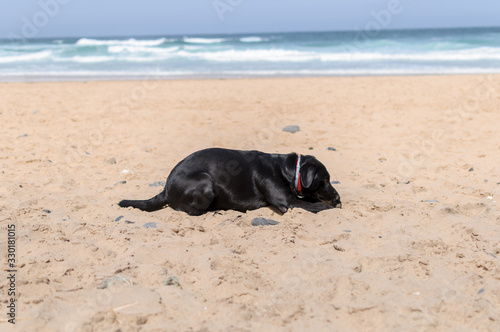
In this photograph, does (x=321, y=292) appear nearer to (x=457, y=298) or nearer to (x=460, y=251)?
(x=457, y=298)

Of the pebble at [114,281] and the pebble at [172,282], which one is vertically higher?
the pebble at [114,281]

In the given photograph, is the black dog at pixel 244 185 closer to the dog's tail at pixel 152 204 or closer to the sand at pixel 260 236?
the dog's tail at pixel 152 204

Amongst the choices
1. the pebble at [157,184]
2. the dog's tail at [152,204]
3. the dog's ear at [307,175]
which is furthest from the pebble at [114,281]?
the pebble at [157,184]

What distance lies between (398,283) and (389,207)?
64.2 inches

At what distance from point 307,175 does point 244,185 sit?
691mm

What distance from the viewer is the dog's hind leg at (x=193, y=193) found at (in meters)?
4.62

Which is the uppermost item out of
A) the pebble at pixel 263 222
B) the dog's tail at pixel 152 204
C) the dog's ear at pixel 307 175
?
the dog's ear at pixel 307 175

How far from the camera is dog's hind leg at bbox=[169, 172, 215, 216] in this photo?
4617 mm

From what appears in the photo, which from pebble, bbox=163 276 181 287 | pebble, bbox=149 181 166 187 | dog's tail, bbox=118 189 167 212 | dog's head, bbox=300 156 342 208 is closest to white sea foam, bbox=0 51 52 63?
pebble, bbox=149 181 166 187

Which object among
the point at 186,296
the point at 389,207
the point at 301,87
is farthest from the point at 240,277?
the point at 301,87

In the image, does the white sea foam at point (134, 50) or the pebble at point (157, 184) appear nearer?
the pebble at point (157, 184)

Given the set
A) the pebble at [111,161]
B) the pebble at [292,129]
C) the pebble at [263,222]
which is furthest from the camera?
the pebble at [292,129]

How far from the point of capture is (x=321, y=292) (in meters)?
3.08

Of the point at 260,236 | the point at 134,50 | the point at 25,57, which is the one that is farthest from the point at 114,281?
the point at 134,50
